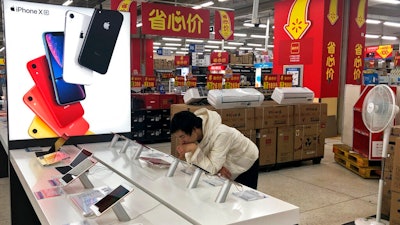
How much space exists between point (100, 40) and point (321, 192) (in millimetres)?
3435

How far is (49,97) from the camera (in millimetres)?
2920

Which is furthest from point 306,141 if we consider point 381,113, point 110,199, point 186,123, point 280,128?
point 110,199

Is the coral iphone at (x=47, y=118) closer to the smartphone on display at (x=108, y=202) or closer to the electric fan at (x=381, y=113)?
the smartphone on display at (x=108, y=202)

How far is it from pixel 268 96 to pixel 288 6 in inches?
145

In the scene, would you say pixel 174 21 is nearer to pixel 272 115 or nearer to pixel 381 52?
pixel 272 115

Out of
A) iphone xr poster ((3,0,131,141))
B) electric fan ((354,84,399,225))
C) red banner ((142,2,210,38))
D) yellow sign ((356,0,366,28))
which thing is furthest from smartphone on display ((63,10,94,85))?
yellow sign ((356,0,366,28))

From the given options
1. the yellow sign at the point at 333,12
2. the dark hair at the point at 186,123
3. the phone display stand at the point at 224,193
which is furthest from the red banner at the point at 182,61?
the phone display stand at the point at 224,193

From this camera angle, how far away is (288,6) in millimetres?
9336

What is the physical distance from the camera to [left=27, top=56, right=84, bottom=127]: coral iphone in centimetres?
283

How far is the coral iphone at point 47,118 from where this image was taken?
284 centimetres

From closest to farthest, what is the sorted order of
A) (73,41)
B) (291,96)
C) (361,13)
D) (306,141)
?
(73,41), (291,96), (306,141), (361,13)

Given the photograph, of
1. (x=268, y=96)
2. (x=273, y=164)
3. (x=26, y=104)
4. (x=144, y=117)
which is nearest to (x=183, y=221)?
(x=26, y=104)

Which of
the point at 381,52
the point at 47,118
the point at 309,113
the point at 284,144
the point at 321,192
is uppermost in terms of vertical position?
the point at 381,52

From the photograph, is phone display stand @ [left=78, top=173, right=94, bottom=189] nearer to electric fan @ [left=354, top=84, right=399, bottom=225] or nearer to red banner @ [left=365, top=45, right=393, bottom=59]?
electric fan @ [left=354, top=84, right=399, bottom=225]
